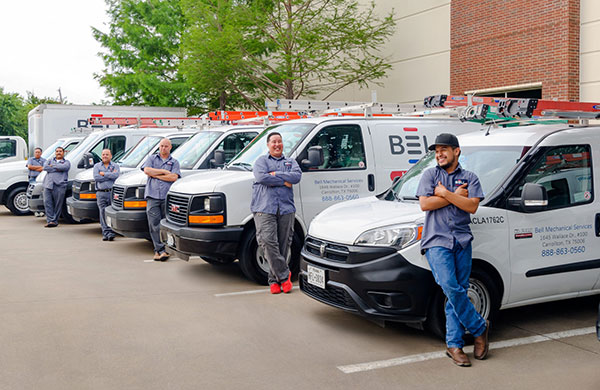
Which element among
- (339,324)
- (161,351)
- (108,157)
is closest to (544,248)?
(339,324)

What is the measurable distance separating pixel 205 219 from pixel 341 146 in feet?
6.29

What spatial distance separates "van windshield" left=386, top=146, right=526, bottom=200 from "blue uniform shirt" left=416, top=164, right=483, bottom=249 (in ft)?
2.38

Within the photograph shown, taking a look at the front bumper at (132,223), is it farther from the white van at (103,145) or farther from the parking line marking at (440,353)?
the parking line marking at (440,353)

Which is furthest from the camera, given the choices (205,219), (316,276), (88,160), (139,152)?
(88,160)

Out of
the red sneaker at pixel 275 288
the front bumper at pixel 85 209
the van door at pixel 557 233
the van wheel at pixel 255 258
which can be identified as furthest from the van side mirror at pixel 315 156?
the front bumper at pixel 85 209

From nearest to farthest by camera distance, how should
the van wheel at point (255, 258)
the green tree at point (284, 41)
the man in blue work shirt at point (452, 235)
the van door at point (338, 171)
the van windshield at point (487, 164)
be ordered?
the man in blue work shirt at point (452, 235)
the van windshield at point (487, 164)
the van wheel at point (255, 258)
the van door at point (338, 171)
the green tree at point (284, 41)

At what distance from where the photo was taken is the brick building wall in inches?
591

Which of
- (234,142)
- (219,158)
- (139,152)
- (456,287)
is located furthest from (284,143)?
(139,152)

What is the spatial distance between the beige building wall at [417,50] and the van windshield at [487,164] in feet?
43.1

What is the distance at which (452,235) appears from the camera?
4.74m

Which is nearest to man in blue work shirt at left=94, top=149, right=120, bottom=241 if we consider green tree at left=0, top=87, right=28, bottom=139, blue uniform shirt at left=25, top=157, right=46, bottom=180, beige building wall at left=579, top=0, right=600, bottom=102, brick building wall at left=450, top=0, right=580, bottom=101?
blue uniform shirt at left=25, top=157, right=46, bottom=180

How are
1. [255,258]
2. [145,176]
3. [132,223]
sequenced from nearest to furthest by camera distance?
[255,258] → [132,223] → [145,176]

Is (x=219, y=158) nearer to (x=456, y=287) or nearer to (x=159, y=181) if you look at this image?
(x=159, y=181)

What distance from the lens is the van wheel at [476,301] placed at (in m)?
5.20
